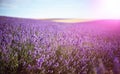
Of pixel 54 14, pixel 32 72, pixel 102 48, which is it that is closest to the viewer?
pixel 32 72

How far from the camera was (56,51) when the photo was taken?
6.37ft

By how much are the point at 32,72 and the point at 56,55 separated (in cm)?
32

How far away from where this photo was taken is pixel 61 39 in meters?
2.04

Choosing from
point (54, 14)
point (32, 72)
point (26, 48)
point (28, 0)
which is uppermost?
point (28, 0)

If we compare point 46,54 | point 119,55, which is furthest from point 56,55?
point 119,55

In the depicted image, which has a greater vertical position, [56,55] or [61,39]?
[61,39]

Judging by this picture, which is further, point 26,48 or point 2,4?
point 2,4

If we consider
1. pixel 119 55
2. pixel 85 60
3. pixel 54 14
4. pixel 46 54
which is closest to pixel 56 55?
pixel 46 54

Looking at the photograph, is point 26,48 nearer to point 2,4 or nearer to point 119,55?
point 2,4

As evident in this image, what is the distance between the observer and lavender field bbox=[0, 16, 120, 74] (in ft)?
5.62

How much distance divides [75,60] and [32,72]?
0.45 metres

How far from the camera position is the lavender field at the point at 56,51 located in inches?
67.5

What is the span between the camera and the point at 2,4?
2189mm

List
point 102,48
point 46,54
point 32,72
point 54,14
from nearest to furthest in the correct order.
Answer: point 32,72
point 46,54
point 54,14
point 102,48
